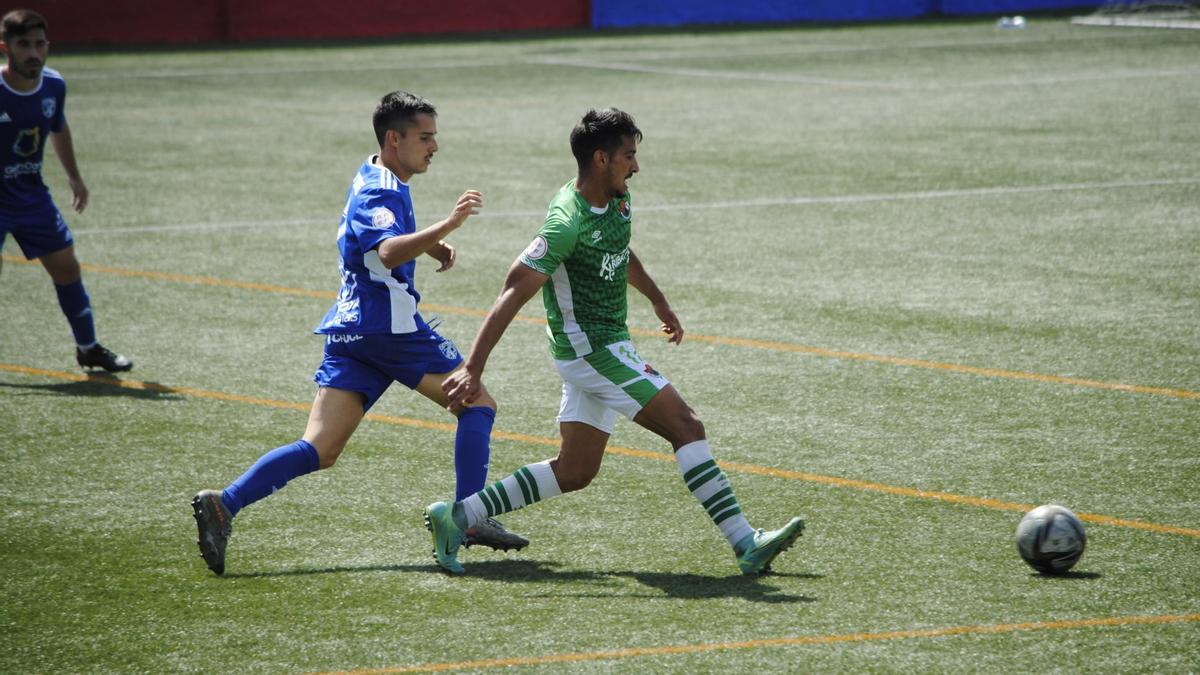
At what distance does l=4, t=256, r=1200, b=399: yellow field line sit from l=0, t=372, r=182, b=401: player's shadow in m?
2.44

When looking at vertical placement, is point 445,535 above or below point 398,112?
below

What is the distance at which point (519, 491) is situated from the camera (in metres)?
6.33

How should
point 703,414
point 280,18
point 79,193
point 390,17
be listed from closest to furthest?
point 703,414 → point 79,193 → point 280,18 → point 390,17

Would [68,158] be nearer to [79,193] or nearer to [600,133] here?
[79,193]

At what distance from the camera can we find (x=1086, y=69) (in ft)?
83.5

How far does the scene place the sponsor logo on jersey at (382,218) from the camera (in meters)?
6.15

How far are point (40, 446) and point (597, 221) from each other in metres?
3.72

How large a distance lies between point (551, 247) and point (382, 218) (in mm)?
709

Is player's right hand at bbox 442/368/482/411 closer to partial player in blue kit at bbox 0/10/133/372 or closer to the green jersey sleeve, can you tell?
the green jersey sleeve

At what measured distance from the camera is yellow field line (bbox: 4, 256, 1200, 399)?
8852 mm

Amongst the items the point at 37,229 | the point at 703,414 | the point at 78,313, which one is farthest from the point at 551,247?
the point at 37,229

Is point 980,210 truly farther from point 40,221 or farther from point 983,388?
point 40,221

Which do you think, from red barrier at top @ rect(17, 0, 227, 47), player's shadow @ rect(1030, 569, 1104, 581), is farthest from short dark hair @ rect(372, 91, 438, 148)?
red barrier at top @ rect(17, 0, 227, 47)

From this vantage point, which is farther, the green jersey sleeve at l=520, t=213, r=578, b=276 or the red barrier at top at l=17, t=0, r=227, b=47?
the red barrier at top at l=17, t=0, r=227, b=47
